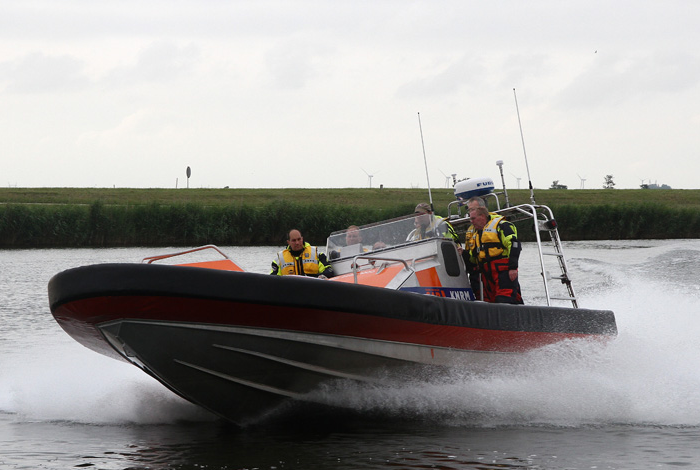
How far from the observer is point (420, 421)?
625 cm

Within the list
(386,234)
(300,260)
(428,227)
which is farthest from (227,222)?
(428,227)

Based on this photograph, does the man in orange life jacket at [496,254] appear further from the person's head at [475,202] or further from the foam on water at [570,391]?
the foam on water at [570,391]

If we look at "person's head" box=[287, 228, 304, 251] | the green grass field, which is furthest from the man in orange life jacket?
the green grass field

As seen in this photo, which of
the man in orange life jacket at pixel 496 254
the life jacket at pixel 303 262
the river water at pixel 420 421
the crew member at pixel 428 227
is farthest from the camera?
the life jacket at pixel 303 262

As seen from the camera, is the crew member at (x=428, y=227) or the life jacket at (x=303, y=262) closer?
the crew member at (x=428, y=227)

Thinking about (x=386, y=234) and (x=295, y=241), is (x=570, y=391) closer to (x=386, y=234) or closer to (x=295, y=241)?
(x=386, y=234)

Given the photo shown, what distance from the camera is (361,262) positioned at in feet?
23.4

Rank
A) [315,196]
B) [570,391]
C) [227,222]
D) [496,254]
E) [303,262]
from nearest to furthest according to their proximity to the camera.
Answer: [570,391]
[496,254]
[303,262]
[227,222]
[315,196]

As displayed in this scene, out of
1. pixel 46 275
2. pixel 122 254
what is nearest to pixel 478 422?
pixel 46 275

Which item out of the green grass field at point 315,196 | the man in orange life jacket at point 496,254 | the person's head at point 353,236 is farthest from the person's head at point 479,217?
the green grass field at point 315,196

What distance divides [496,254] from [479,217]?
0.34 m

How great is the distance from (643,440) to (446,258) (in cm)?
207

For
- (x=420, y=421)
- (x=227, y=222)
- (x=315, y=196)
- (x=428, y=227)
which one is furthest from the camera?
(x=315, y=196)

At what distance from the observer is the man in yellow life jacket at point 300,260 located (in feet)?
24.5
